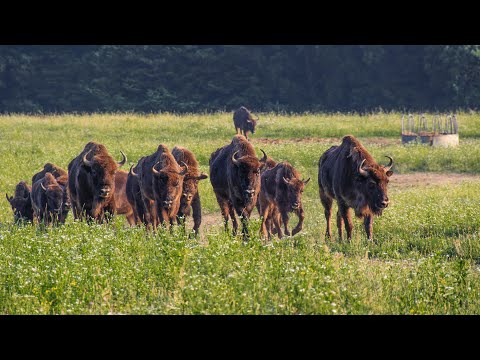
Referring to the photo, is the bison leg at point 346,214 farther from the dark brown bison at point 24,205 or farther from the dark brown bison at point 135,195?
the dark brown bison at point 24,205

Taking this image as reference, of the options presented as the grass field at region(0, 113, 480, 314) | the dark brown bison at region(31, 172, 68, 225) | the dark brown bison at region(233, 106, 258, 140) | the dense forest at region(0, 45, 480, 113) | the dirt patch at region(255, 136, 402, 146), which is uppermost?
the dense forest at region(0, 45, 480, 113)

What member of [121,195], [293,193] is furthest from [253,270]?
[121,195]

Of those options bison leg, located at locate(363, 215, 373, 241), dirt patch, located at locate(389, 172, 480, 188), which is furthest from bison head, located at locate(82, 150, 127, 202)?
dirt patch, located at locate(389, 172, 480, 188)

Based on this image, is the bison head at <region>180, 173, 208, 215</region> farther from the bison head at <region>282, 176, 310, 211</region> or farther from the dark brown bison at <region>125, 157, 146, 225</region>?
the bison head at <region>282, 176, 310, 211</region>

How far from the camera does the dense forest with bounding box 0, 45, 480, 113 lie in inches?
2559

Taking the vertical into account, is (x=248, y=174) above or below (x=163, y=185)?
above

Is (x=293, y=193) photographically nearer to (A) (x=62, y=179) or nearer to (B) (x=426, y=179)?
(A) (x=62, y=179)

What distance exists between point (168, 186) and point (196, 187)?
1274 millimetres

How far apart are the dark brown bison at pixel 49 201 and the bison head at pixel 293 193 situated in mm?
4645

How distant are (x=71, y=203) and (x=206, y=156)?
39.4 ft

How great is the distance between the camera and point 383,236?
51.6 ft

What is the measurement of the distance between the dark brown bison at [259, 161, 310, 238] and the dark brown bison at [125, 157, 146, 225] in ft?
8.45

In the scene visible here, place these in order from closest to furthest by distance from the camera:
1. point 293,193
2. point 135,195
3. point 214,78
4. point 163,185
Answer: point 163,185
point 293,193
point 135,195
point 214,78

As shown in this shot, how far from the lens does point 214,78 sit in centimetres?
6825
